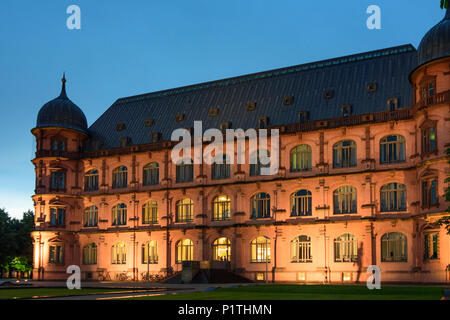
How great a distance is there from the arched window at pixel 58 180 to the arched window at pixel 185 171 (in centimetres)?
1521

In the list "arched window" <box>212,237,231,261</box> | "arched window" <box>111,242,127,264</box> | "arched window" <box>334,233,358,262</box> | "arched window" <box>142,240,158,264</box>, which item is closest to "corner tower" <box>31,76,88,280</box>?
"arched window" <box>111,242,127,264</box>

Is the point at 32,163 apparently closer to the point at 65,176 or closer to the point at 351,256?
the point at 65,176

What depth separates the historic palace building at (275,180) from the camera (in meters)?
54.7

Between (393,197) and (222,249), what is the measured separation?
1865cm

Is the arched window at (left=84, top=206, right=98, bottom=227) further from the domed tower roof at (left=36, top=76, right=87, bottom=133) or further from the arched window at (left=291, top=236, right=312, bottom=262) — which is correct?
the arched window at (left=291, top=236, right=312, bottom=262)

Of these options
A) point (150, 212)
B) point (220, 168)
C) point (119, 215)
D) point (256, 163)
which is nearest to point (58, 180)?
point (119, 215)

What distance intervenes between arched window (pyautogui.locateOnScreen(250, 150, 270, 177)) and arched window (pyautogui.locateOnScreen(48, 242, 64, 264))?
1017 inches

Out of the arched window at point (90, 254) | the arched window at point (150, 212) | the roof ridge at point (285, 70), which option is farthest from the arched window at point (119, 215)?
the roof ridge at point (285, 70)

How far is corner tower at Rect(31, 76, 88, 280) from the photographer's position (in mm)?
73188

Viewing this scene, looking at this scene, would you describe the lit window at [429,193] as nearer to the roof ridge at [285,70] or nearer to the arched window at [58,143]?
the roof ridge at [285,70]

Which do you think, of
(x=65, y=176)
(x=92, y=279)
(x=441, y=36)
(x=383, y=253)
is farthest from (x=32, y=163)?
(x=441, y=36)

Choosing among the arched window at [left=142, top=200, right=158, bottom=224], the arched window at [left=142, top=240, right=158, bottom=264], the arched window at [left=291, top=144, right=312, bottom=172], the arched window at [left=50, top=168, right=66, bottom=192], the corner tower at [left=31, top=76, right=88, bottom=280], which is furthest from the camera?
the arched window at [left=50, top=168, right=66, bottom=192]

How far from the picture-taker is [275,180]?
62.3 meters
